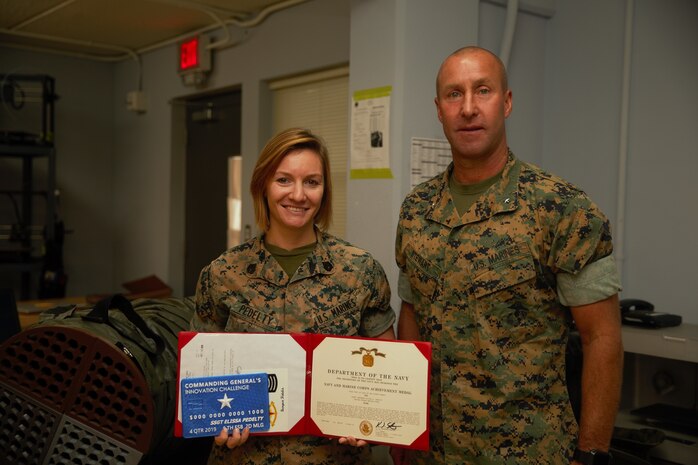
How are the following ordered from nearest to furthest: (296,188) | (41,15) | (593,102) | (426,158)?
(296,188), (426,158), (593,102), (41,15)

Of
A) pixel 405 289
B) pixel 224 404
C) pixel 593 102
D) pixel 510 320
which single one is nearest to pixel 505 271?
pixel 510 320

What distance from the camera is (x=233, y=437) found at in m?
→ 1.33

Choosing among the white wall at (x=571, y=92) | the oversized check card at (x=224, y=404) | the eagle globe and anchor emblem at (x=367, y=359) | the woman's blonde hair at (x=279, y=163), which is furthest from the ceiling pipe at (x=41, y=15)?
the eagle globe and anchor emblem at (x=367, y=359)

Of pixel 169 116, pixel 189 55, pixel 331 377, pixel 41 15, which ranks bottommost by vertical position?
pixel 331 377

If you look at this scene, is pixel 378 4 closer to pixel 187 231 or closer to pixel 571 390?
pixel 571 390

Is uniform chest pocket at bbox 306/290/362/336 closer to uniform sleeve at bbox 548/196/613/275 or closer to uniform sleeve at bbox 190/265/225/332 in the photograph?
uniform sleeve at bbox 190/265/225/332

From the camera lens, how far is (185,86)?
4.38 metres

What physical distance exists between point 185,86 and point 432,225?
3311 mm

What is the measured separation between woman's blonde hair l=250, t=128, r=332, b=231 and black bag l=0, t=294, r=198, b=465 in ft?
1.61

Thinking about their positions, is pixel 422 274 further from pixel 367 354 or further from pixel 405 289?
pixel 367 354

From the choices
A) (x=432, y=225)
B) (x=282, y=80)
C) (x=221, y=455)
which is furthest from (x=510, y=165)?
(x=282, y=80)

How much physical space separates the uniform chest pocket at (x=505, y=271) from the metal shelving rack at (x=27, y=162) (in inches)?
141

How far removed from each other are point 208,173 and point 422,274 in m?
3.18

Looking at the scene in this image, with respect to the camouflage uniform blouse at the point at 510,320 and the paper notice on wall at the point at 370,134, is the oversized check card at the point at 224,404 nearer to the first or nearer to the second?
the camouflage uniform blouse at the point at 510,320
